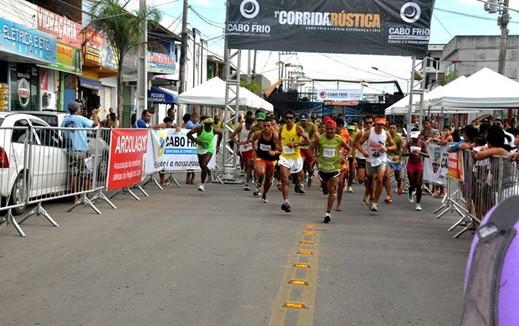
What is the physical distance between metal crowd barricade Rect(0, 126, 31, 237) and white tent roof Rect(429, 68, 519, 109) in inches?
423

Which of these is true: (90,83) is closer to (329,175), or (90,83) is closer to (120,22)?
(120,22)

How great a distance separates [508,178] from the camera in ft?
25.8

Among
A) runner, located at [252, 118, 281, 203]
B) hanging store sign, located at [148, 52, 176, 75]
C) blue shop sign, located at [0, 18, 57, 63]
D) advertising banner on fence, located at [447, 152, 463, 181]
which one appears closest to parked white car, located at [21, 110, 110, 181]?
runner, located at [252, 118, 281, 203]

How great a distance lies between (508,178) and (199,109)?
45.4 m

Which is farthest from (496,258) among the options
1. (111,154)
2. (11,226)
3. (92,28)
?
(92,28)

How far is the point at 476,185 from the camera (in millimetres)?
9250

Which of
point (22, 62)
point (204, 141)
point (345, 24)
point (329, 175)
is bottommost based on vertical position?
point (329, 175)

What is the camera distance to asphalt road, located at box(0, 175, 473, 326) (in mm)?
5121

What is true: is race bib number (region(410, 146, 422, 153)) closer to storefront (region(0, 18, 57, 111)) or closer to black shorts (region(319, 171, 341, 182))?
black shorts (region(319, 171, 341, 182))

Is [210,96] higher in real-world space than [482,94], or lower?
lower

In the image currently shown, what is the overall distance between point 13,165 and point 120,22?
16489 millimetres

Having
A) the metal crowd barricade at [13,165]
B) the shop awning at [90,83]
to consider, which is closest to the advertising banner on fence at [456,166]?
the metal crowd barricade at [13,165]

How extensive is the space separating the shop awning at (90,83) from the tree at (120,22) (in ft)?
11.3

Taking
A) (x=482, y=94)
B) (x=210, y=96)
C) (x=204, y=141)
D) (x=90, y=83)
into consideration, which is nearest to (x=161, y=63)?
(x=90, y=83)
